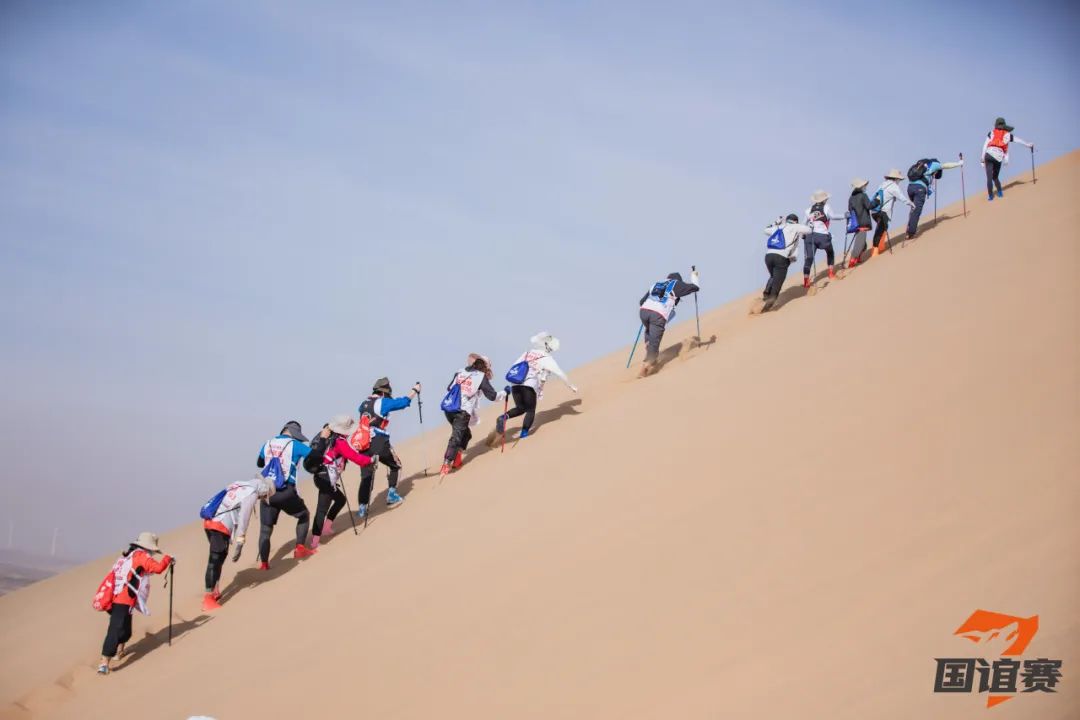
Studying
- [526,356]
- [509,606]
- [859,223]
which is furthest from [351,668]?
[859,223]

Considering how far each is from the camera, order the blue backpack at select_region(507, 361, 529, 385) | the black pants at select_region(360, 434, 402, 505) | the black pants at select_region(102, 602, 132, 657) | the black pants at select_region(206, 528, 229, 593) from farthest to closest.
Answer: the blue backpack at select_region(507, 361, 529, 385), the black pants at select_region(360, 434, 402, 505), the black pants at select_region(206, 528, 229, 593), the black pants at select_region(102, 602, 132, 657)

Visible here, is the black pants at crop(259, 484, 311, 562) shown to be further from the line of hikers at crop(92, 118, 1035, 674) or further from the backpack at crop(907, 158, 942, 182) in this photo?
the backpack at crop(907, 158, 942, 182)

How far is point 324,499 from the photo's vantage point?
452 inches

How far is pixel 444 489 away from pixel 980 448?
21.8ft

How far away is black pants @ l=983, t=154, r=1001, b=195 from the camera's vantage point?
1423 cm

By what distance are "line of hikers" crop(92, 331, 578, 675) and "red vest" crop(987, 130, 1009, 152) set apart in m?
7.76

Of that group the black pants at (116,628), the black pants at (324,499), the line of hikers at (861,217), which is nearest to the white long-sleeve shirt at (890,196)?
the line of hikers at (861,217)

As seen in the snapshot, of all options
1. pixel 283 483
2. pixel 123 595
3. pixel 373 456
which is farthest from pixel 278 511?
pixel 123 595

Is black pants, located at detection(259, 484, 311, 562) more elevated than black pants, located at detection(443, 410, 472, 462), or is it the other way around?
black pants, located at detection(443, 410, 472, 462)

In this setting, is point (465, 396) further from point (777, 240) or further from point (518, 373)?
point (777, 240)

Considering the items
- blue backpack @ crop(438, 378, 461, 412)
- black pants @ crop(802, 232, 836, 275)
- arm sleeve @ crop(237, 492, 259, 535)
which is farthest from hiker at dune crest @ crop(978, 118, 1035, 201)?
arm sleeve @ crop(237, 492, 259, 535)

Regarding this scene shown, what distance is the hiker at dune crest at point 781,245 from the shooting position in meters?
13.3

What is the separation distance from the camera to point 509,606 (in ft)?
23.6

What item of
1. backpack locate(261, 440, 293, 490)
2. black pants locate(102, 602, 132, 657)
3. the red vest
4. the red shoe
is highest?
the red vest
